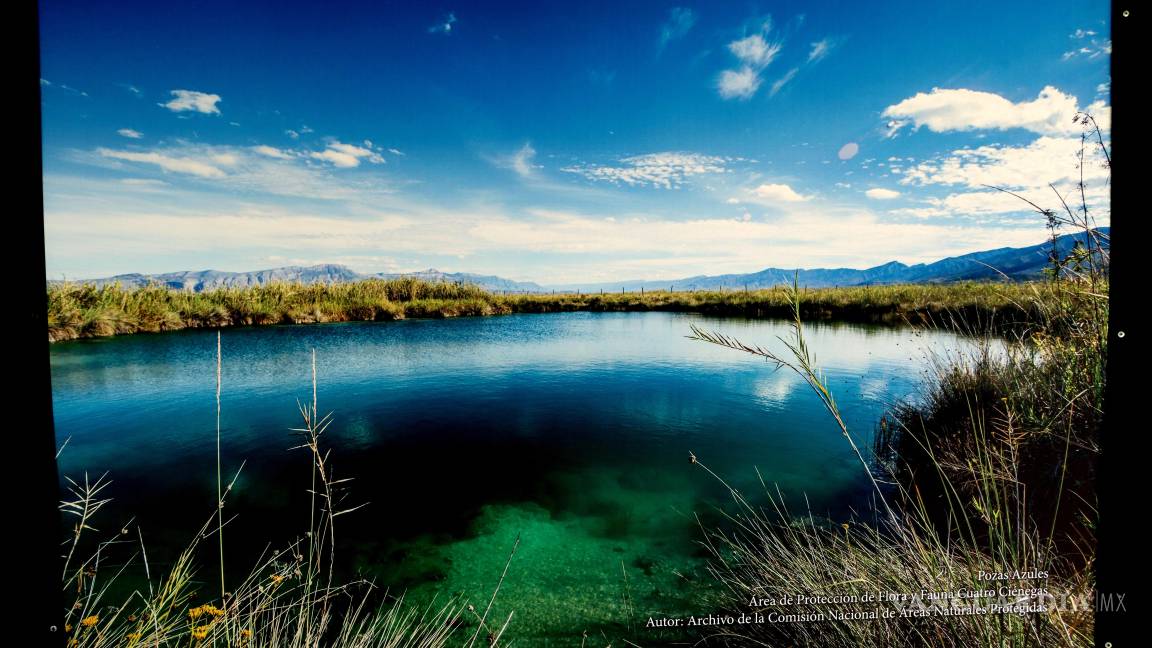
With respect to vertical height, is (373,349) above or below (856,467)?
above

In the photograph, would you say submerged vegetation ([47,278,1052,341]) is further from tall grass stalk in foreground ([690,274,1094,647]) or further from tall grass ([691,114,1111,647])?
tall grass stalk in foreground ([690,274,1094,647])

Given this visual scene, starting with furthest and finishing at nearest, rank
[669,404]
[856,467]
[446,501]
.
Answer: [669,404] → [856,467] → [446,501]

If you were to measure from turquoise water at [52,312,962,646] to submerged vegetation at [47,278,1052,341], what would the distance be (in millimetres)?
3623

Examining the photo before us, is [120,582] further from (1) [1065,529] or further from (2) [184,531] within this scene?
(1) [1065,529]

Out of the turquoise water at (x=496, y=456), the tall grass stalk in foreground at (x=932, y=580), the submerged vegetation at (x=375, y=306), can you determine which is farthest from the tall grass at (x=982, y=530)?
the submerged vegetation at (x=375, y=306)

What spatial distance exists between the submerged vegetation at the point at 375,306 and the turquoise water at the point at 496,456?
11.9 ft

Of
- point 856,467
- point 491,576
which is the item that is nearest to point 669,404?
point 856,467

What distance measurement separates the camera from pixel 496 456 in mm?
7027

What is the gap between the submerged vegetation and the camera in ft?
55.1

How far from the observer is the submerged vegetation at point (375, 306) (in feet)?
55.1

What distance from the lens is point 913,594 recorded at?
2023mm

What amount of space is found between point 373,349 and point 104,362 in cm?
678

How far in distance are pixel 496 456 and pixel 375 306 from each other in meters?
20.8

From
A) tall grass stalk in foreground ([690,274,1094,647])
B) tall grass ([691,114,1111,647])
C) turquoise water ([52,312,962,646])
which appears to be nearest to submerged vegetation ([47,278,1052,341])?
turquoise water ([52,312,962,646])
